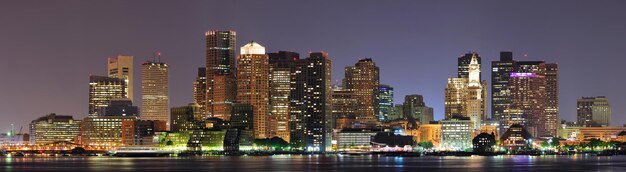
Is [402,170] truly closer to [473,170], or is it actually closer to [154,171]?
[473,170]

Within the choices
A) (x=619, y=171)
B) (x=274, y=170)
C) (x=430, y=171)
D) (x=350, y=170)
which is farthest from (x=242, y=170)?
(x=619, y=171)

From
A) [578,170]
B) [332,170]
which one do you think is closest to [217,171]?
[332,170]

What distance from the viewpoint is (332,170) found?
177 m

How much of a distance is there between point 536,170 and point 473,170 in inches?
393

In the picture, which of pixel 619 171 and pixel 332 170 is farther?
pixel 332 170

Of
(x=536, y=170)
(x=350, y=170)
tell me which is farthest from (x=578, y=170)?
(x=350, y=170)

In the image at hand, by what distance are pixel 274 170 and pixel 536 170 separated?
4197 centimetres

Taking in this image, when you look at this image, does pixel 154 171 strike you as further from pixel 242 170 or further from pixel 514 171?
pixel 514 171

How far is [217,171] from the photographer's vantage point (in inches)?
6737

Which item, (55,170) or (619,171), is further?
(55,170)

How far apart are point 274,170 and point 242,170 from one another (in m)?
5.32

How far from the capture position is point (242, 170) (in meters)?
176

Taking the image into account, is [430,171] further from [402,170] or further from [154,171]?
[154,171]

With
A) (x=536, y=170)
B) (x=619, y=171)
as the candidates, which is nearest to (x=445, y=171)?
(x=536, y=170)
